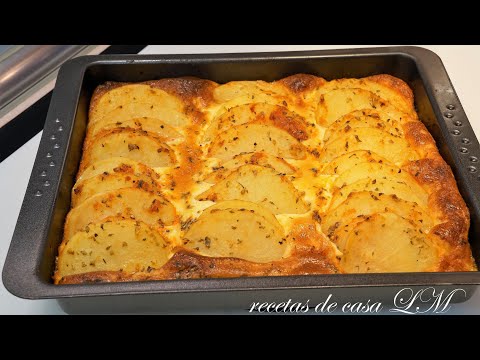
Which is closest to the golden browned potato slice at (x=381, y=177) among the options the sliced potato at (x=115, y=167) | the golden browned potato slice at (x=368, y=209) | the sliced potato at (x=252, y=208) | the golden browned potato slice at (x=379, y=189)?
the golden browned potato slice at (x=379, y=189)

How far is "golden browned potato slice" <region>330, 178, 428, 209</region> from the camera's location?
2.94 m

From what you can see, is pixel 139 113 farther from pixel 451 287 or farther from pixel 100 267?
pixel 451 287

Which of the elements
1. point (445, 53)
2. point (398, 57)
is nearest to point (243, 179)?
point (398, 57)

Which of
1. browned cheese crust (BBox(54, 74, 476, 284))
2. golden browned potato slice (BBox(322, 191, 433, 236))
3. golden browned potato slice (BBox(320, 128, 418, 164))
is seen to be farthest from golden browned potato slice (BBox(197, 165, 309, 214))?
golden browned potato slice (BBox(320, 128, 418, 164))

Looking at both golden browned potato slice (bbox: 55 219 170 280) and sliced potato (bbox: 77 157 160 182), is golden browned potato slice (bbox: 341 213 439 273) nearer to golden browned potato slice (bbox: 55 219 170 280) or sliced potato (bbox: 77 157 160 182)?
golden browned potato slice (bbox: 55 219 170 280)

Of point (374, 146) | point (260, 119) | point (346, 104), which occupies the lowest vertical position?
point (374, 146)

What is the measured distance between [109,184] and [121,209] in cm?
17

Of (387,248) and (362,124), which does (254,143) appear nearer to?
(362,124)

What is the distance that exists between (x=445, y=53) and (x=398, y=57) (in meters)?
0.91

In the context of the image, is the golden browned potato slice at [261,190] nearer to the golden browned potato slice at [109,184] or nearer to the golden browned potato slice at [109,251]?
the golden browned potato slice at [109,184]

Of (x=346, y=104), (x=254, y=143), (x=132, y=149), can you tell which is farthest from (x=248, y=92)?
(x=132, y=149)

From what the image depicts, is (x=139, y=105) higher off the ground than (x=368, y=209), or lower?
higher

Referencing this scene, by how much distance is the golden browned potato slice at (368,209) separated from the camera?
9.28ft

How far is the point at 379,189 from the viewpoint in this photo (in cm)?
294
